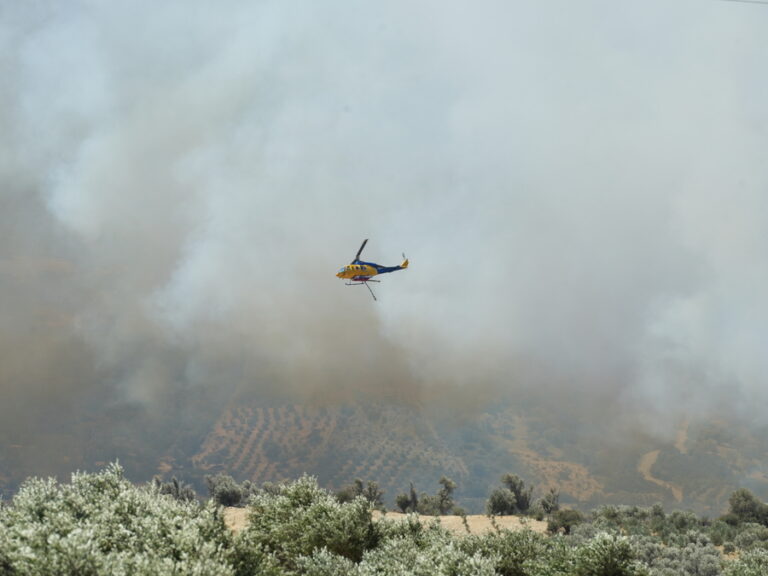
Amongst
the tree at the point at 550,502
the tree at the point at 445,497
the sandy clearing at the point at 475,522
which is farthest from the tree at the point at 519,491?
the sandy clearing at the point at 475,522

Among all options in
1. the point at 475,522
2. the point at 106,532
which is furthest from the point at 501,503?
the point at 106,532

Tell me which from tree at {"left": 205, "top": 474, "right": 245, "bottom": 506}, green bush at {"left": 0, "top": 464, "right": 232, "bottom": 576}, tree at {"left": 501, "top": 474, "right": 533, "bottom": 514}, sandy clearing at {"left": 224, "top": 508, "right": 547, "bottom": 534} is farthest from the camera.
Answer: tree at {"left": 205, "top": 474, "right": 245, "bottom": 506}

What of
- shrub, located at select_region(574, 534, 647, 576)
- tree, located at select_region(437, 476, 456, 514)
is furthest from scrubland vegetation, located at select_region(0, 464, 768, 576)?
tree, located at select_region(437, 476, 456, 514)

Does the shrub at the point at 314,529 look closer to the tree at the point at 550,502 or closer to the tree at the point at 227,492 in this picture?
the tree at the point at 227,492

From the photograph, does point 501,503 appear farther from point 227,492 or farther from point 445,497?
point 227,492

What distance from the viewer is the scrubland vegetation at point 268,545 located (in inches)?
1237

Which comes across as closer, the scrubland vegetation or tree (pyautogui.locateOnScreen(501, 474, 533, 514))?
the scrubland vegetation

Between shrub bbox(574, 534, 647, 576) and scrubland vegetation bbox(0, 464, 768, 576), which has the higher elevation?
shrub bbox(574, 534, 647, 576)

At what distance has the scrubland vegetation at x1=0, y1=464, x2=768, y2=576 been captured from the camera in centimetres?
3142

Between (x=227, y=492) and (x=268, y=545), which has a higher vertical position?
(x=227, y=492)

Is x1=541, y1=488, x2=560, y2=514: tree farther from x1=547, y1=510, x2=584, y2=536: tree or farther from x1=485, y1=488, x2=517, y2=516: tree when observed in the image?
x1=547, y1=510, x2=584, y2=536: tree

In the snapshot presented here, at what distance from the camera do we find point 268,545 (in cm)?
→ 5175

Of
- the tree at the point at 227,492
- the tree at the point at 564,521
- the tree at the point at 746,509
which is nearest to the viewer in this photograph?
the tree at the point at 564,521

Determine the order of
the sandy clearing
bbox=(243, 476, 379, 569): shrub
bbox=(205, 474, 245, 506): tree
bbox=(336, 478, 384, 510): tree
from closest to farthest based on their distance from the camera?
bbox=(243, 476, 379, 569): shrub < the sandy clearing < bbox=(205, 474, 245, 506): tree < bbox=(336, 478, 384, 510): tree
